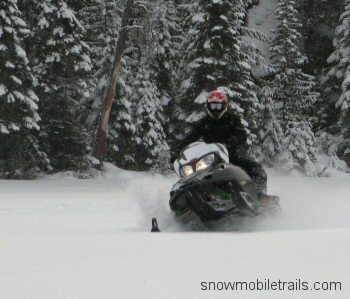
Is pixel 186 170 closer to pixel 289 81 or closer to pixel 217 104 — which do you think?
pixel 217 104

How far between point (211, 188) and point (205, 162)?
36 cm

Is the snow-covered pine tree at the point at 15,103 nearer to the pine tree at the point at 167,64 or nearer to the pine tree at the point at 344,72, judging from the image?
the pine tree at the point at 167,64

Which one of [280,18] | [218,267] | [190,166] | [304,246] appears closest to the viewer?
[218,267]

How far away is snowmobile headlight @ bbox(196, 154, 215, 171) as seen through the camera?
6.68 meters

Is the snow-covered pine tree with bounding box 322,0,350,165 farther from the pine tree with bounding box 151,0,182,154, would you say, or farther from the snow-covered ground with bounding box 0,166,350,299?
the snow-covered ground with bounding box 0,166,350,299

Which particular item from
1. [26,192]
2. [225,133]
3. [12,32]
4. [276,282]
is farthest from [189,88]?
[276,282]

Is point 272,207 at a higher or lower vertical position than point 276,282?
lower

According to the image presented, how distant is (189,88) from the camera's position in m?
26.6

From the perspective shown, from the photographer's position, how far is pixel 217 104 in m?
7.46

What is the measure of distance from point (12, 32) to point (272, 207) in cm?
1541

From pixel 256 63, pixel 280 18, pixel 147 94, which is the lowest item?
pixel 147 94

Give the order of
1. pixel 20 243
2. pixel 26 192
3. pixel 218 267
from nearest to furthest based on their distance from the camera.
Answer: pixel 218 267
pixel 20 243
pixel 26 192

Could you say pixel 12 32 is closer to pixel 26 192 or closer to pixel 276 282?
pixel 26 192

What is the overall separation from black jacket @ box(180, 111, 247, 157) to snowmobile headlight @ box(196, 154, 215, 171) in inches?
32.4
